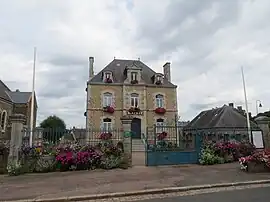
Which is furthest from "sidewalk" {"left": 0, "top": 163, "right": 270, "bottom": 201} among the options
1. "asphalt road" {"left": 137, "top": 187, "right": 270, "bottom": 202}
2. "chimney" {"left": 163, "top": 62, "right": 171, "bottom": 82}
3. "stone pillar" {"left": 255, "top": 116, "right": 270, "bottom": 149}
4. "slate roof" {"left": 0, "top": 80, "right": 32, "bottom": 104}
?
"slate roof" {"left": 0, "top": 80, "right": 32, "bottom": 104}

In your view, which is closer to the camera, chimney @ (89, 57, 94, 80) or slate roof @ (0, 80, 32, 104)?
chimney @ (89, 57, 94, 80)

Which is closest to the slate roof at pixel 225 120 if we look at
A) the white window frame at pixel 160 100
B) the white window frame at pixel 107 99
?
the white window frame at pixel 160 100

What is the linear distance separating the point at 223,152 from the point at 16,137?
388 inches

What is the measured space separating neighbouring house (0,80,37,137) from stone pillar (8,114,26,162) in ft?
52.6

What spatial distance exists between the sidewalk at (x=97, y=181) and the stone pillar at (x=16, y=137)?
49.9 inches

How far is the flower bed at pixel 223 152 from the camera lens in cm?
1208

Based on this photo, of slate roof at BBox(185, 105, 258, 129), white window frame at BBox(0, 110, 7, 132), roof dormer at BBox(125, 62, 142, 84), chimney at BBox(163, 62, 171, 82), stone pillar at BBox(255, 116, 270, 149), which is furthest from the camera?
chimney at BBox(163, 62, 171, 82)

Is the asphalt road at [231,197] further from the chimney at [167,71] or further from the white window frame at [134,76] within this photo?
the chimney at [167,71]

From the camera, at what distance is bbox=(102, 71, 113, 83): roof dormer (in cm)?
2741

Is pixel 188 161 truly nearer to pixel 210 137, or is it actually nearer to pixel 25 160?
pixel 210 137

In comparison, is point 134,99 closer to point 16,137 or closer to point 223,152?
point 223,152

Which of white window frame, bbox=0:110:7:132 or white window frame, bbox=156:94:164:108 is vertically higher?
white window frame, bbox=156:94:164:108

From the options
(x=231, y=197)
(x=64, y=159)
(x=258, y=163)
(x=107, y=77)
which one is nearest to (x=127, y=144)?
(x=64, y=159)

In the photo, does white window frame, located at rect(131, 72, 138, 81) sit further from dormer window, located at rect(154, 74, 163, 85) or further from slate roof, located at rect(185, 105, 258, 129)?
slate roof, located at rect(185, 105, 258, 129)
